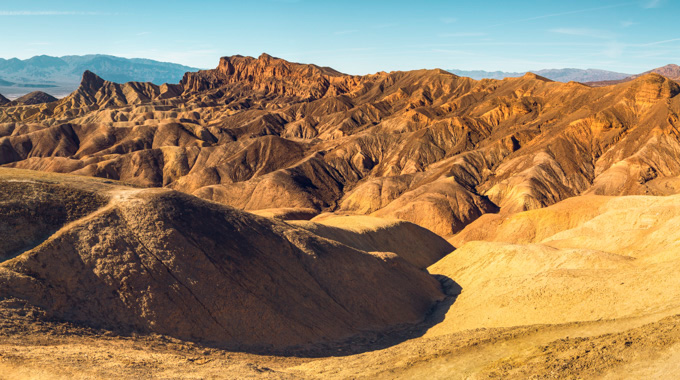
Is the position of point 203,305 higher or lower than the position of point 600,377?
lower

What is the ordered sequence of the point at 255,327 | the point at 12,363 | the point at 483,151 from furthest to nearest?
the point at 483,151 < the point at 255,327 < the point at 12,363

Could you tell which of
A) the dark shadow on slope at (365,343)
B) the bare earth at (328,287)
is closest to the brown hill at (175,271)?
the bare earth at (328,287)

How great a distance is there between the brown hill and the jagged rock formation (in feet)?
141

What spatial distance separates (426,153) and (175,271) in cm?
8607

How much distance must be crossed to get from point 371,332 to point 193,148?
97.0 m

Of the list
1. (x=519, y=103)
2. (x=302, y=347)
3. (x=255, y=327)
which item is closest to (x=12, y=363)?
(x=255, y=327)

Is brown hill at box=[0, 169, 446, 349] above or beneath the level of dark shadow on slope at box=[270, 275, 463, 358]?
above

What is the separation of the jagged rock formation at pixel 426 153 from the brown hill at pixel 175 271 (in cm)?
4283

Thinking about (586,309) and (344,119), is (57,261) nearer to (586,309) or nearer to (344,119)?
(586,309)

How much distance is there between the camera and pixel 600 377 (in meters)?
15.6

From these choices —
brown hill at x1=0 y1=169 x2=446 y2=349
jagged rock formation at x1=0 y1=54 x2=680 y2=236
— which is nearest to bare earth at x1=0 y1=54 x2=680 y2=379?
brown hill at x1=0 y1=169 x2=446 y2=349

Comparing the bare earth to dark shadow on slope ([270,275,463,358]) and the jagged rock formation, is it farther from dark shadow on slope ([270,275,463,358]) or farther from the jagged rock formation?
the jagged rock formation

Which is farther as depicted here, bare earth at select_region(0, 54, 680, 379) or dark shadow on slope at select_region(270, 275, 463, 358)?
dark shadow on slope at select_region(270, 275, 463, 358)

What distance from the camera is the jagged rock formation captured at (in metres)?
82.4
